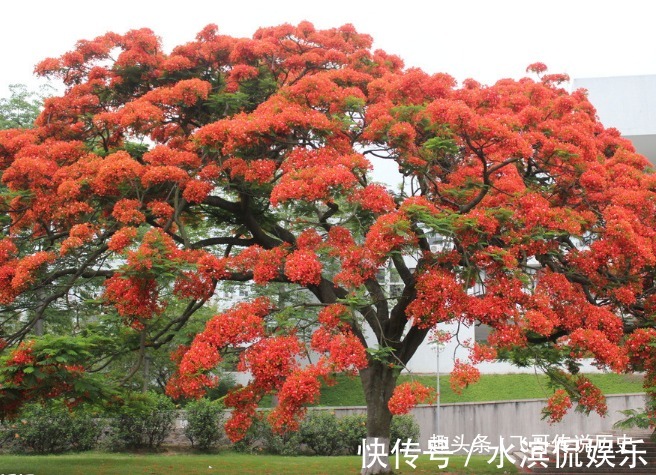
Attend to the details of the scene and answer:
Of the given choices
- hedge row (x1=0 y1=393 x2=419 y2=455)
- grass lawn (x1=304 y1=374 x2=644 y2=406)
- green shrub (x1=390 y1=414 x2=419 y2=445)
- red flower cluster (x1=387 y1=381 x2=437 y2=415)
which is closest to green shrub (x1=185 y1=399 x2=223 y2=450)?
hedge row (x1=0 y1=393 x2=419 y2=455)

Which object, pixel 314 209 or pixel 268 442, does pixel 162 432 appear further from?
pixel 314 209

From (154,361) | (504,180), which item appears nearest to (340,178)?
(504,180)


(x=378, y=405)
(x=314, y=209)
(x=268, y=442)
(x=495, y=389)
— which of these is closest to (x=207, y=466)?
(x=378, y=405)

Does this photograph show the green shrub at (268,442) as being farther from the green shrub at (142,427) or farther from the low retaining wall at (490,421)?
the low retaining wall at (490,421)

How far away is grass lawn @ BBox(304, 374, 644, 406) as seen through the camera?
25078mm

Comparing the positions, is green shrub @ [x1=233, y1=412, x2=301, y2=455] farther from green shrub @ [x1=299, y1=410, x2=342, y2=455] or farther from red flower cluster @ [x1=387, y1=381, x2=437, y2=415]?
red flower cluster @ [x1=387, y1=381, x2=437, y2=415]

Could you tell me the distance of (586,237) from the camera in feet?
35.4

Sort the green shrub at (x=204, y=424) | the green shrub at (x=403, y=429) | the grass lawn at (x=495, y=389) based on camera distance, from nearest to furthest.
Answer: the green shrub at (x=204, y=424) → the green shrub at (x=403, y=429) → the grass lawn at (x=495, y=389)

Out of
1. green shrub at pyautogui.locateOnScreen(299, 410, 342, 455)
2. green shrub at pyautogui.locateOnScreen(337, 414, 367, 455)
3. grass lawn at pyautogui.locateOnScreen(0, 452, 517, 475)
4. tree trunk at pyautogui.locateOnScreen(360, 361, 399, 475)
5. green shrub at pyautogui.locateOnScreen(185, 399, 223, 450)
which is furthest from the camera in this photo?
green shrub at pyautogui.locateOnScreen(337, 414, 367, 455)

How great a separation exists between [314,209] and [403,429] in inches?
379

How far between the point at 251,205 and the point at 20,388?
14.6ft

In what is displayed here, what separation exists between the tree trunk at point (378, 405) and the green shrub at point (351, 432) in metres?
7.10

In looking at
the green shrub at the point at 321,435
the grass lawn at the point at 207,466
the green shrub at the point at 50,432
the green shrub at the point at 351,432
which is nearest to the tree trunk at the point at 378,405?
the grass lawn at the point at 207,466

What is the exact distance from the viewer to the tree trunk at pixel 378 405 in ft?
36.4
